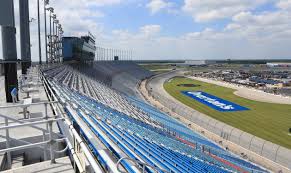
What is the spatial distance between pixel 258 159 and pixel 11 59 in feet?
60.8

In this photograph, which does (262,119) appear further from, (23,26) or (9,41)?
(9,41)

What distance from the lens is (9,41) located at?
13031 millimetres

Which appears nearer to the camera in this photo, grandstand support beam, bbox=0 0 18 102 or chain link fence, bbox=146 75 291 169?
grandstand support beam, bbox=0 0 18 102

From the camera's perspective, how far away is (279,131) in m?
28.2

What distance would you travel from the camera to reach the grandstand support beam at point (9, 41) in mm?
12276

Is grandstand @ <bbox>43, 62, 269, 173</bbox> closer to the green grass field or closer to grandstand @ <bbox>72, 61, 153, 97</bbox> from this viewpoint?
the green grass field

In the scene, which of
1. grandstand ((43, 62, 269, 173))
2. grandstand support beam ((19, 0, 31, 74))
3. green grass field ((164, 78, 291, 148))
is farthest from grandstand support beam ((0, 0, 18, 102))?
green grass field ((164, 78, 291, 148))

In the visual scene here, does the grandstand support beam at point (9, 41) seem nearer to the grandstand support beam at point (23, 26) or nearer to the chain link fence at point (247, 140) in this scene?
the grandstand support beam at point (23, 26)

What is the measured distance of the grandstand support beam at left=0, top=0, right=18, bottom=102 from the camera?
12276 millimetres

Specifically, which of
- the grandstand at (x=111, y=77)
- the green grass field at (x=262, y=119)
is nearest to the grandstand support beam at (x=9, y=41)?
the green grass field at (x=262, y=119)

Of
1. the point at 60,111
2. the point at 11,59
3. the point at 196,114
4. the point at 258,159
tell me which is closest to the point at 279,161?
the point at 258,159

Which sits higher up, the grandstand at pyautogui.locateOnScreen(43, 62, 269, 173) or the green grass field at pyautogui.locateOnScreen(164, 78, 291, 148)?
the grandstand at pyautogui.locateOnScreen(43, 62, 269, 173)

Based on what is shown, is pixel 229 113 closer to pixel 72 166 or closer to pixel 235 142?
pixel 235 142

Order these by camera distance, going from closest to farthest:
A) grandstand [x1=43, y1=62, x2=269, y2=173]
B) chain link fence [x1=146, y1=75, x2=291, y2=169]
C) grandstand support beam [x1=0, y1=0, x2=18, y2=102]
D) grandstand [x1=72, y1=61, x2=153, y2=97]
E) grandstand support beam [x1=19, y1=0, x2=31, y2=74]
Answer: grandstand [x1=43, y1=62, x2=269, y2=173] < grandstand support beam [x1=0, y1=0, x2=18, y2=102] < chain link fence [x1=146, y1=75, x2=291, y2=169] < grandstand support beam [x1=19, y1=0, x2=31, y2=74] < grandstand [x1=72, y1=61, x2=153, y2=97]
